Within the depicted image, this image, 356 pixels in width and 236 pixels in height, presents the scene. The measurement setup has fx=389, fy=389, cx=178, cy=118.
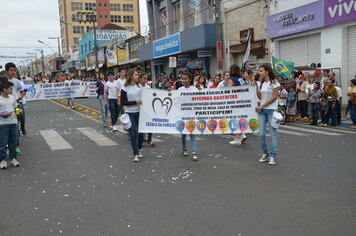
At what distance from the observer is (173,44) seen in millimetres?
31109

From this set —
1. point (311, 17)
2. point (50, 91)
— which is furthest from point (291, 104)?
point (50, 91)

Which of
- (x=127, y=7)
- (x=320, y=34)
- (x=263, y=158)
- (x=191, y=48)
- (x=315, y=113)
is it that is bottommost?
(x=263, y=158)

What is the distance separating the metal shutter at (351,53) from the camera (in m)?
16.5

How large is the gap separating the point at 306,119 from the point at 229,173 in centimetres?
865

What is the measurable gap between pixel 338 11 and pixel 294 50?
12.7 ft

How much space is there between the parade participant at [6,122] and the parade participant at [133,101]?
2165 millimetres

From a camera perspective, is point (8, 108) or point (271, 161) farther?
point (8, 108)

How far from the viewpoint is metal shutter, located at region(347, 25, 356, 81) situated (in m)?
16.5

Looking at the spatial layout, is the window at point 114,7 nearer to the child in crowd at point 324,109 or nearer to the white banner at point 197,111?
the child in crowd at point 324,109

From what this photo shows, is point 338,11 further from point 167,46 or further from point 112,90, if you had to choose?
point 167,46

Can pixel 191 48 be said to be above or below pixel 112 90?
above

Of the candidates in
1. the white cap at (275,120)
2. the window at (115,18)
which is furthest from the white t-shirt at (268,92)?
the window at (115,18)

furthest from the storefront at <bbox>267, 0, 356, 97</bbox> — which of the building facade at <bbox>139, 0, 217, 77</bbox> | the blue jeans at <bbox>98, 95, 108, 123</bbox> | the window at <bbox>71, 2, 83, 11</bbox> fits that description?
the window at <bbox>71, 2, 83, 11</bbox>

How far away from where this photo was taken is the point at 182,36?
95.9 ft
